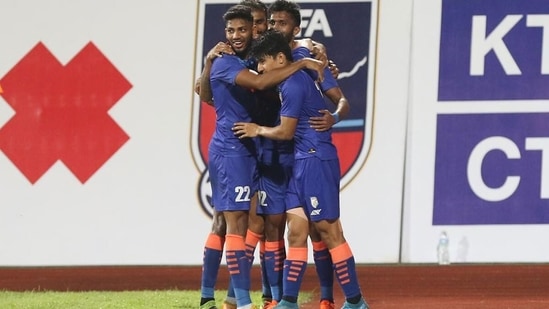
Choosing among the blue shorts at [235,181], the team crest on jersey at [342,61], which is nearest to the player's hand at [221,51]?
the blue shorts at [235,181]

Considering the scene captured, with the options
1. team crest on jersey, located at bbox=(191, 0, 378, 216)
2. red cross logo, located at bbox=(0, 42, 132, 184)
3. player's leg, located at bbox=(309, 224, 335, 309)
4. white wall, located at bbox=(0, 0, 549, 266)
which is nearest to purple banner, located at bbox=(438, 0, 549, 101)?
white wall, located at bbox=(0, 0, 549, 266)

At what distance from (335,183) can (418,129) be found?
12.7 ft

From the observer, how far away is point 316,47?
7.95 meters

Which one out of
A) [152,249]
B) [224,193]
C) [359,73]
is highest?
[359,73]

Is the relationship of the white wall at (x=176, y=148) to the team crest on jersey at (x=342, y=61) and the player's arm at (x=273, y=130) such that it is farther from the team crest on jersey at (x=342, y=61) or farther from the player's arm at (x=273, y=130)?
the player's arm at (x=273, y=130)

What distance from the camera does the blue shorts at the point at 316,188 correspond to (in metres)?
7.52

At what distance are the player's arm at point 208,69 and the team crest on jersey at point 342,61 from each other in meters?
3.30

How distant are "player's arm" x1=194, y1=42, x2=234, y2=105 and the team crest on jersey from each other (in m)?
3.30

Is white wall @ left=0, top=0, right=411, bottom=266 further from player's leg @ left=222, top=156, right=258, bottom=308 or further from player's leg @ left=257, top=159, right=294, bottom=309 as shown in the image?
player's leg @ left=222, top=156, right=258, bottom=308

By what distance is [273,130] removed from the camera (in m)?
7.45

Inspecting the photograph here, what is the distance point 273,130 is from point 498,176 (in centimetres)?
430

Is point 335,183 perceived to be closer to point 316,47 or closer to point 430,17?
point 316,47

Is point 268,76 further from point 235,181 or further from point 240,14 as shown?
point 235,181

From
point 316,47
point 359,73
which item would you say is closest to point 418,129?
point 359,73
